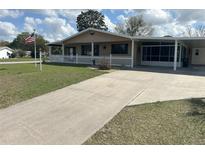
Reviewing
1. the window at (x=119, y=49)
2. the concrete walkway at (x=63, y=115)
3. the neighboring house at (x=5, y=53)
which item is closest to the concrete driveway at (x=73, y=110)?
the concrete walkway at (x=63, y=115)

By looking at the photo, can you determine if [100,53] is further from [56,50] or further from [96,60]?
[56,50]

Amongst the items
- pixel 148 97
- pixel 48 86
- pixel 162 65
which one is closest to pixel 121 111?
pixel 148 97

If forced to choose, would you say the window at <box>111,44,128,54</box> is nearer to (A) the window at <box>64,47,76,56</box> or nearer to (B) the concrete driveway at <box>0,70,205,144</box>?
(A) the window at <box>64,47,76,56</box>

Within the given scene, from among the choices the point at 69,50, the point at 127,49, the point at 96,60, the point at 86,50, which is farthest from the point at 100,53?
the point at 69,50

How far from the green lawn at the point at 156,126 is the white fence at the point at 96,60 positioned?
12.9 metres

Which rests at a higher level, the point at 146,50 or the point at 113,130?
the point at 146,50

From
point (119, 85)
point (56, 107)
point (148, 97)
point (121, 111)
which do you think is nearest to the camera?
point (121, 111)

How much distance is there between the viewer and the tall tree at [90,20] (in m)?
61.0

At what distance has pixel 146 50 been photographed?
862 inches

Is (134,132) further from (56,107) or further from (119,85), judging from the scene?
(119,85)

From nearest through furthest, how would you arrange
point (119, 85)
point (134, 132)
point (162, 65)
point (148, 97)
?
1. point (134, 132)
2. point (148, 97)
3. point (119, 85)
4. point (162, 65)

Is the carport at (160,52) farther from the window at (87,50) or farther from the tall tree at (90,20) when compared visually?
the tall tree at (90,20)

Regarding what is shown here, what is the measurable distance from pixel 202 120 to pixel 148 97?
9.15ft

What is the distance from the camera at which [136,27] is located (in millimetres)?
52656
